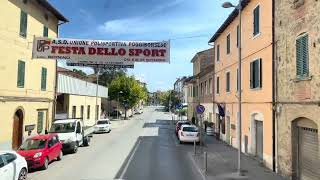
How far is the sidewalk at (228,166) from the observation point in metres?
16.4

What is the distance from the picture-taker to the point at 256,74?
21.3 meters

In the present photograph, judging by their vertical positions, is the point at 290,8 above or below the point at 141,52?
above

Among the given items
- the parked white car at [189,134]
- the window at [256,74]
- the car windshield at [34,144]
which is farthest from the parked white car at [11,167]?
the parked white car at [189,134]

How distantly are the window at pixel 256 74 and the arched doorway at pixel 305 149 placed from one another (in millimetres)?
5148

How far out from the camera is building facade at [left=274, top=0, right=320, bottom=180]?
13.5 metres

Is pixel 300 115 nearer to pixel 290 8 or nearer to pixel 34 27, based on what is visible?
pixel 290 8

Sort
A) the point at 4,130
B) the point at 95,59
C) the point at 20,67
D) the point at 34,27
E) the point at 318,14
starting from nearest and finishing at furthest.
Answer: the point at 318,14, the point at 95,59, the point at 4,130, the point at 20,67, the point at 34,27

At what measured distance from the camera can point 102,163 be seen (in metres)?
19.8

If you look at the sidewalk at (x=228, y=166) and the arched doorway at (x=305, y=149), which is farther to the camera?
the sidewalk at (x=228, y=166)

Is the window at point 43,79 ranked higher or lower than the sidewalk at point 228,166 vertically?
higher

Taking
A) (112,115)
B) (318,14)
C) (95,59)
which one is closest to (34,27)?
(95,59)

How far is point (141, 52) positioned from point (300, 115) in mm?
8404

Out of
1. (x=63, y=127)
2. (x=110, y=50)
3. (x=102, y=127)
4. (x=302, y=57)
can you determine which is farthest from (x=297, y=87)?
(x=102, y=127)

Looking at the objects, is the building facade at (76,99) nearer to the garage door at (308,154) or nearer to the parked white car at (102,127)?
the parked white car at (102,127)
